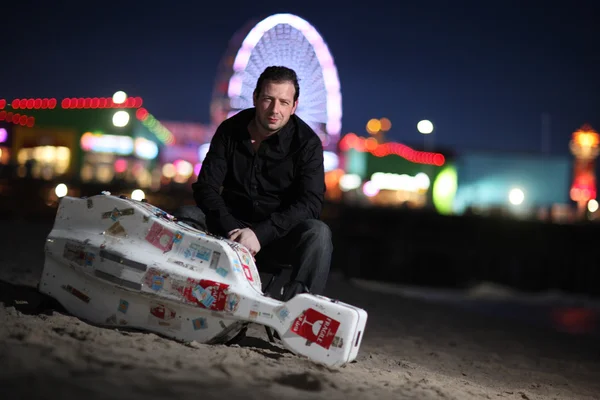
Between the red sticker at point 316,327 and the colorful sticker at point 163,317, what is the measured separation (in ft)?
2.09

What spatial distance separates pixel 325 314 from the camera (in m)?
3.40

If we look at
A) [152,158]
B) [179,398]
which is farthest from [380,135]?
[179,398]

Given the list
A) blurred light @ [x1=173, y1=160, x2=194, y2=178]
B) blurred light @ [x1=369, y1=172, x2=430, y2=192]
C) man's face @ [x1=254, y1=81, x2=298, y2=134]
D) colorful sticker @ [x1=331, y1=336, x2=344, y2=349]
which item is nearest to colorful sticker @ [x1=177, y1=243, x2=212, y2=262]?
colorful sticker @ [x1=331, y1=336, x2=344, y2=349]

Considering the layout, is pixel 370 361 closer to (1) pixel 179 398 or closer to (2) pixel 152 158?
(1) pixel 179 398

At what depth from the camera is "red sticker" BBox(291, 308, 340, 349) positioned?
11.1 feet

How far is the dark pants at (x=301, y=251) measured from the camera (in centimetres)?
389

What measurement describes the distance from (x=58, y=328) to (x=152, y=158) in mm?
36209

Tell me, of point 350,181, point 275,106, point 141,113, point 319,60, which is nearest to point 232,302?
point 275,106

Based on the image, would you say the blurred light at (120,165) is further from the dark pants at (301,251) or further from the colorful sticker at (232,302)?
the colorful sticker at (232,302)

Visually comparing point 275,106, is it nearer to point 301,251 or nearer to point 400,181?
point 301,251

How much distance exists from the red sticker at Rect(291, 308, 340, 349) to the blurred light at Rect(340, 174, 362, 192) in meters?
Result: 50.0

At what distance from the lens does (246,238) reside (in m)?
3.85

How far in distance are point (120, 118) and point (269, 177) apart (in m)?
32.0

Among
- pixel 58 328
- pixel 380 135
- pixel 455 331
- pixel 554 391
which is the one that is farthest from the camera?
pixel 380 135
